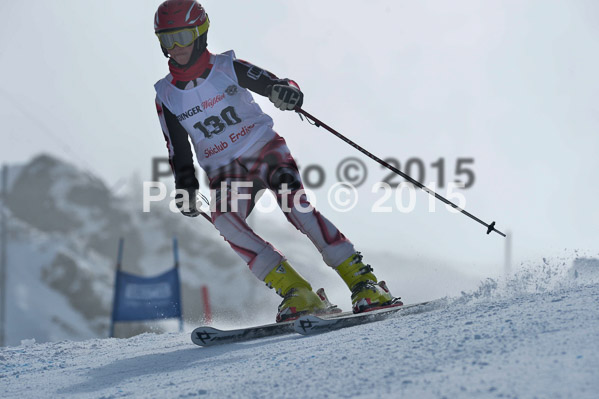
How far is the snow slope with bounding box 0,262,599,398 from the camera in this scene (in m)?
2.22

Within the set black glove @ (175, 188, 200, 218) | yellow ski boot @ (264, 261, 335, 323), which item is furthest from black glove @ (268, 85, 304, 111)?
yellow ski boot @ (264, 261, 335, 323)

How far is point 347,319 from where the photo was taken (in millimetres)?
4156

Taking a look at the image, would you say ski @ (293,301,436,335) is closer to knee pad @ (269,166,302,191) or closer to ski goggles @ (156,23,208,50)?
knee pad @ (269,166,302,191)

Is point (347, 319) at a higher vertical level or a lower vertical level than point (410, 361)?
higher

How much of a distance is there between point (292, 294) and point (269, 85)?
4.71 ft

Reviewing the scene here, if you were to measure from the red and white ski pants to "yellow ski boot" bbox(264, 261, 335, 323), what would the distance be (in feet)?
0.21

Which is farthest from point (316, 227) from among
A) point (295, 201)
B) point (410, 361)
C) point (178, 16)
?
point (410, 361)

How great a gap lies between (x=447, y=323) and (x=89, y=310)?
13539 cm

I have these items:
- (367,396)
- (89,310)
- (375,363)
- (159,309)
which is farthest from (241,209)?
(89,310)

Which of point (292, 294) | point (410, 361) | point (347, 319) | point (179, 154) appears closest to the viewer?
point (410, 361)

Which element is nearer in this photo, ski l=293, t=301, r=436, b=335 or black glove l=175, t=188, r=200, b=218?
ski l=293, t=301, r=436, b=335

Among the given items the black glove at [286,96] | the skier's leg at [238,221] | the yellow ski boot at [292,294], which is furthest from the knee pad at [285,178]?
the yellow ski boot at [292,294]

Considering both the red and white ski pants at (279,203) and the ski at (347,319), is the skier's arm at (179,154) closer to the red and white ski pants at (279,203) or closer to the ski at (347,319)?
the red and white ski pants at (279,203)

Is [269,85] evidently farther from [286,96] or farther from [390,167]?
[390,167]
